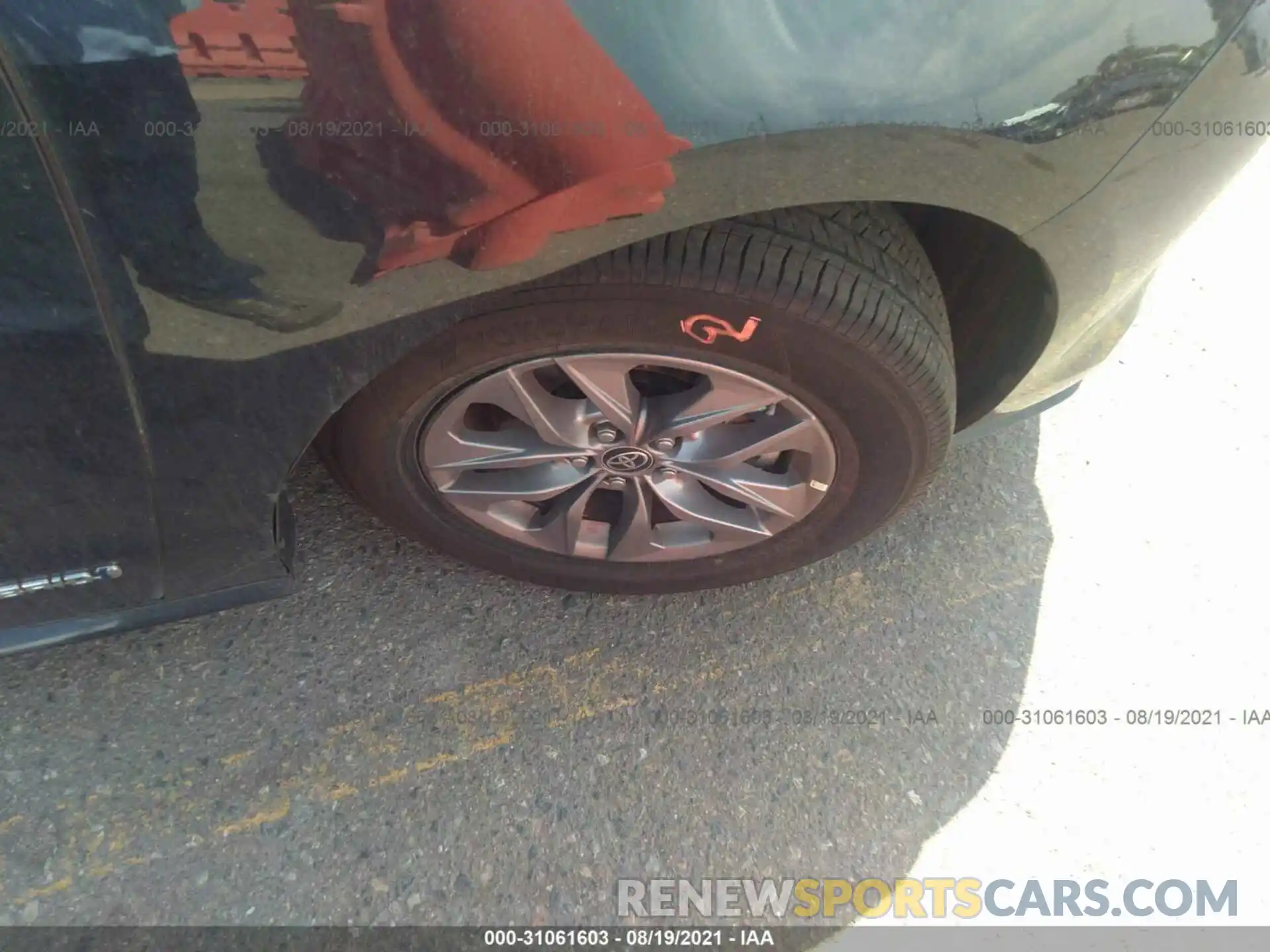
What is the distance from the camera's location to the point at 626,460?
189cm

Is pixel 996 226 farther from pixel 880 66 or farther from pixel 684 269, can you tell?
pixel 684 269

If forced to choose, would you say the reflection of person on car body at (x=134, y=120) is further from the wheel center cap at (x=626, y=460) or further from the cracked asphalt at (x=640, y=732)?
the cracked asphalt at (x=640, y=732)

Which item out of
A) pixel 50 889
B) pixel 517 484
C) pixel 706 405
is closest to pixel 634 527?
pixel 517 484

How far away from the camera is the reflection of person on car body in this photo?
3.59 ft

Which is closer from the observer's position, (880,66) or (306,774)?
(880,66)

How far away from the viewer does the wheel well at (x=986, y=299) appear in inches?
66.9

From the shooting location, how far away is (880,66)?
4.19ft

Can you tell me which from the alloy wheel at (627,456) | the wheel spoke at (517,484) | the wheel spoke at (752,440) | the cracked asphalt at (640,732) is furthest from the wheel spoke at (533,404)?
the cracked asphalt at (640,732)

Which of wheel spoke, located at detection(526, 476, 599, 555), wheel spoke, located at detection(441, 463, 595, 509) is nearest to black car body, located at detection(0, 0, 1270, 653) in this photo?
wheel spoke, located at detection(441, 463, 595, 509)

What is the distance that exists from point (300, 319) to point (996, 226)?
1117mm

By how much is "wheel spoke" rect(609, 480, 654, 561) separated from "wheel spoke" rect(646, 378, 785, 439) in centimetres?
20

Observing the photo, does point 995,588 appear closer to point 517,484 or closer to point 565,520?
point 565,520

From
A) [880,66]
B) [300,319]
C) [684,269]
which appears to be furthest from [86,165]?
[880,66]

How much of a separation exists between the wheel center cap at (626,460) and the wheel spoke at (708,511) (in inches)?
2.7
